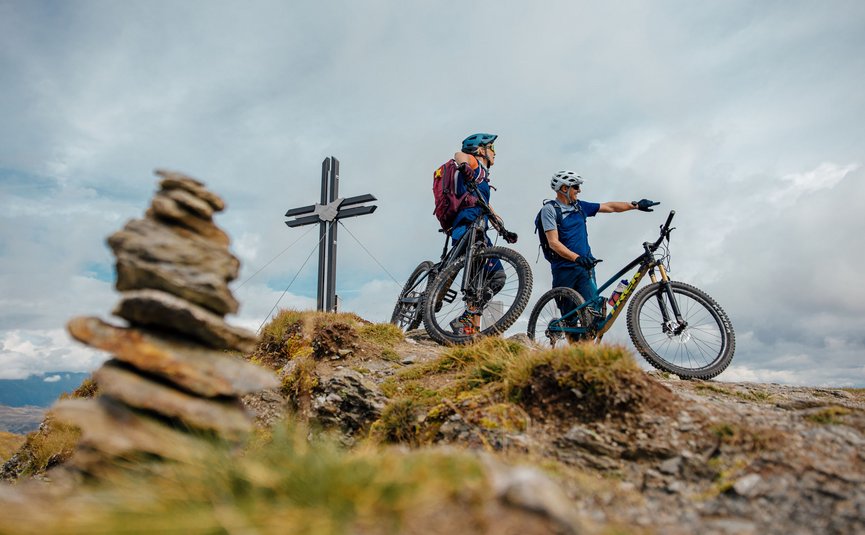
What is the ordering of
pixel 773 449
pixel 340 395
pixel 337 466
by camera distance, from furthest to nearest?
pixel 340 395
pixel 773 449
pixel 337 466

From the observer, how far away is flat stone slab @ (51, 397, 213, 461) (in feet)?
9.63

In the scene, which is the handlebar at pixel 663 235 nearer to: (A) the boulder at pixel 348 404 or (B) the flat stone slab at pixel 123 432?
Result: (A) the boulder at pixel 348 404

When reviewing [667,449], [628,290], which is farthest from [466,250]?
[667,449]

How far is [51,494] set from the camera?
2820 mm

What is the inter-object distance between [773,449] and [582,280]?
544cm

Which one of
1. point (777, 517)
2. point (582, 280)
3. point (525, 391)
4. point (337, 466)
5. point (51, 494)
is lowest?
point (777, 517)

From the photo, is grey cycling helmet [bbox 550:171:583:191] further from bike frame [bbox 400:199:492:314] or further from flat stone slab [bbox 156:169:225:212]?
flat stone slab [bbox 156:169:225:212]

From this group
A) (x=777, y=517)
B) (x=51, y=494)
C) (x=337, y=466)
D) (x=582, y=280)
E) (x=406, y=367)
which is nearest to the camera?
(x=337, y=466)

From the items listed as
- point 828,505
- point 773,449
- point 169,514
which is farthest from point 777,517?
point 169,514

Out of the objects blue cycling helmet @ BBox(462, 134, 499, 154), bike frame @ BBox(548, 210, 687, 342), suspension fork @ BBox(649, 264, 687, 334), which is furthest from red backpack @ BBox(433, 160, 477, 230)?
suspension fork @ BBox(649, 264, 687, 334)

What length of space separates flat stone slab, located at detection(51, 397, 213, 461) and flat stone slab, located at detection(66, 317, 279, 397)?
28 centimetres

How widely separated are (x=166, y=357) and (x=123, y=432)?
47 centimetres

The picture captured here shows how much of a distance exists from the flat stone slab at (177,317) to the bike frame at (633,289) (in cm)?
640

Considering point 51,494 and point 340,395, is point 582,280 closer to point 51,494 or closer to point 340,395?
point 340,395
